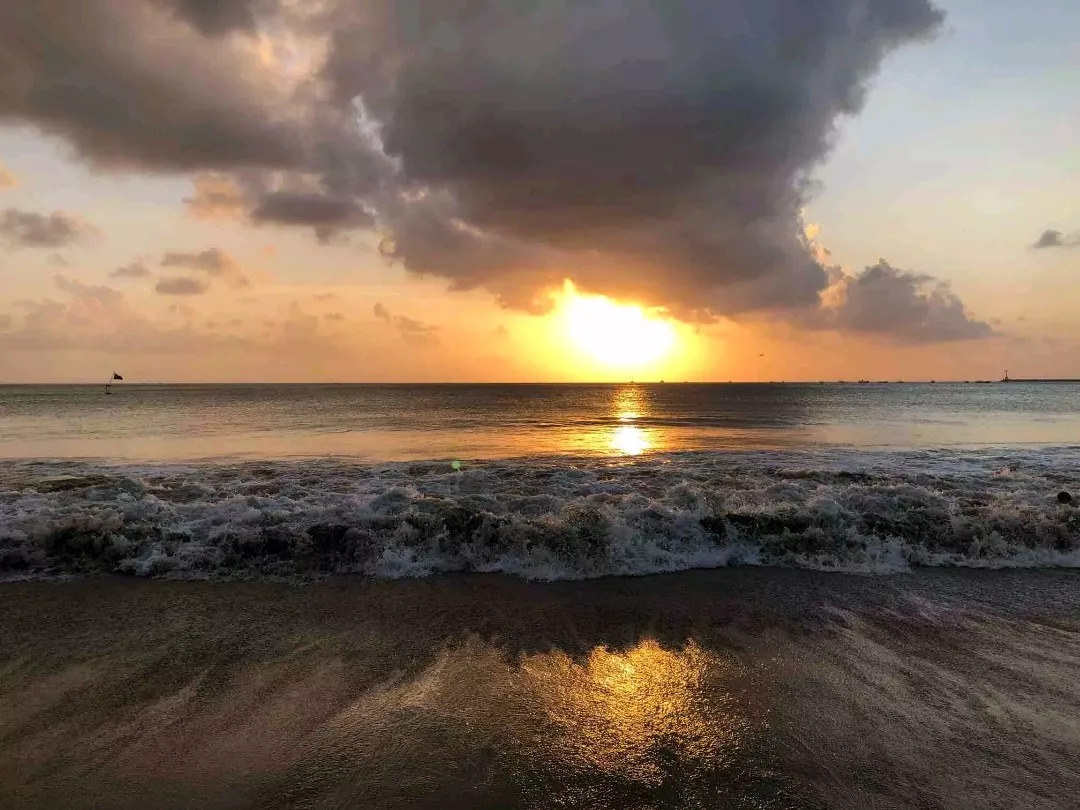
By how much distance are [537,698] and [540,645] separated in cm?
137

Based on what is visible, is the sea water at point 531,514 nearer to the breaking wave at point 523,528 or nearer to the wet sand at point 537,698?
the breaking wave at point 523,528

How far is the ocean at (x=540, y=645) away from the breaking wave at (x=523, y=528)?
8 centimetres

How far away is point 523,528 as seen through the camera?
1166 cm

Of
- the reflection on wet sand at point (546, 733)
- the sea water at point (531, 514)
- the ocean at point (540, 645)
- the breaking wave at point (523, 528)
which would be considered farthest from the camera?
the sea water at point (531, 514)

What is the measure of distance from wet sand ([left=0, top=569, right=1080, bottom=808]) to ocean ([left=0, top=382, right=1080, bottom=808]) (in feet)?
0.12

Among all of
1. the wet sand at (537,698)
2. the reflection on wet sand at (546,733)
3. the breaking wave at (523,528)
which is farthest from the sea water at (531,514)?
the reflection on wet sand at (546,733)

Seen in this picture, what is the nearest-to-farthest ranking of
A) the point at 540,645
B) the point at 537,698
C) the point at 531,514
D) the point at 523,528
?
the point at 537,698 → the point at 540,645 → the point at 523,528 → the point at 531,514

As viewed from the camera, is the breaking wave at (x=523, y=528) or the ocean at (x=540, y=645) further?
the breaking wave at (x=523, y=528)

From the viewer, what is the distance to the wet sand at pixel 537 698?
15.8 feet

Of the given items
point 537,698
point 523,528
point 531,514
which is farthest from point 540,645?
point 531,514

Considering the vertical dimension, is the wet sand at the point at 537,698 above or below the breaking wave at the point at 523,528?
below

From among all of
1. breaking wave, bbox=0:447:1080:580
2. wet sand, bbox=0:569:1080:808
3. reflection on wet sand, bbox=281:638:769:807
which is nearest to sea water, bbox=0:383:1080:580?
breaking wave, bbox=0:447:1080:580

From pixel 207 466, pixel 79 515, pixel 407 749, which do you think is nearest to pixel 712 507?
pixel 407 749

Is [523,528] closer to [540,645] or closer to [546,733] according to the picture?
[540,645]
